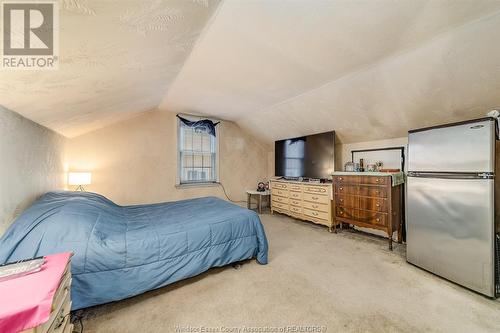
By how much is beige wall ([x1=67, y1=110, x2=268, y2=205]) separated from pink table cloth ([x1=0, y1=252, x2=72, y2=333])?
299cm

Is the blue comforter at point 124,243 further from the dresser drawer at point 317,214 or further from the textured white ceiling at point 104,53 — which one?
the dresser drawer at point 317,214

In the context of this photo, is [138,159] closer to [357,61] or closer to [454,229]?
[357,61]

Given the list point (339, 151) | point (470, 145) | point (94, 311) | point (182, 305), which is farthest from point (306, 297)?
point (339, 151)

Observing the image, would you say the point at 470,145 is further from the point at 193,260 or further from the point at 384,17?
the point at 193,260

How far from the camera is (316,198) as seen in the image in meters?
3.81

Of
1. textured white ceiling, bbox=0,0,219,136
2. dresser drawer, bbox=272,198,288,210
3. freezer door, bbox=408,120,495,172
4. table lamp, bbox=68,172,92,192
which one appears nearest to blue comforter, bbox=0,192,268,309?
textured white ceiling, bbox=0,0,219,136

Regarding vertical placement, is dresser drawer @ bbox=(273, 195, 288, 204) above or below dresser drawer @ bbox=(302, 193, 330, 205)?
below

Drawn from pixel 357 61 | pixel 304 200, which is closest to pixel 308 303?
pixel 304 200

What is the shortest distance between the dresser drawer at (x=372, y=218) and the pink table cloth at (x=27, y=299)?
11.6ft

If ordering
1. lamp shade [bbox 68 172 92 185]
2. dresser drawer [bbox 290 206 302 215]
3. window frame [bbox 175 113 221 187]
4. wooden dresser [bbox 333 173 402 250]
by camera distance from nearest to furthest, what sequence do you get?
wooden dresser [bbox 333 173 402 250] → lamp shade [bbox 68 172 92 185] → dresser drawer [bbox 290 206 302 215] → window frame [bbox 175 113 221 187]

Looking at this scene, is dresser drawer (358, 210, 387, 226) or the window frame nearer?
→ dresser drawer (358, 210, 387, 226)

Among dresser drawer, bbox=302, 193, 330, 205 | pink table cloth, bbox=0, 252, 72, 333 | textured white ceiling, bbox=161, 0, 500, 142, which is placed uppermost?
textured white ceiling, bbox=161, 0, 500, 142

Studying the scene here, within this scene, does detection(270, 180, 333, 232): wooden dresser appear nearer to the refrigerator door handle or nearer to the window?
the refrigerator door handle

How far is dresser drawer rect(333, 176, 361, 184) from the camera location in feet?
10.6
